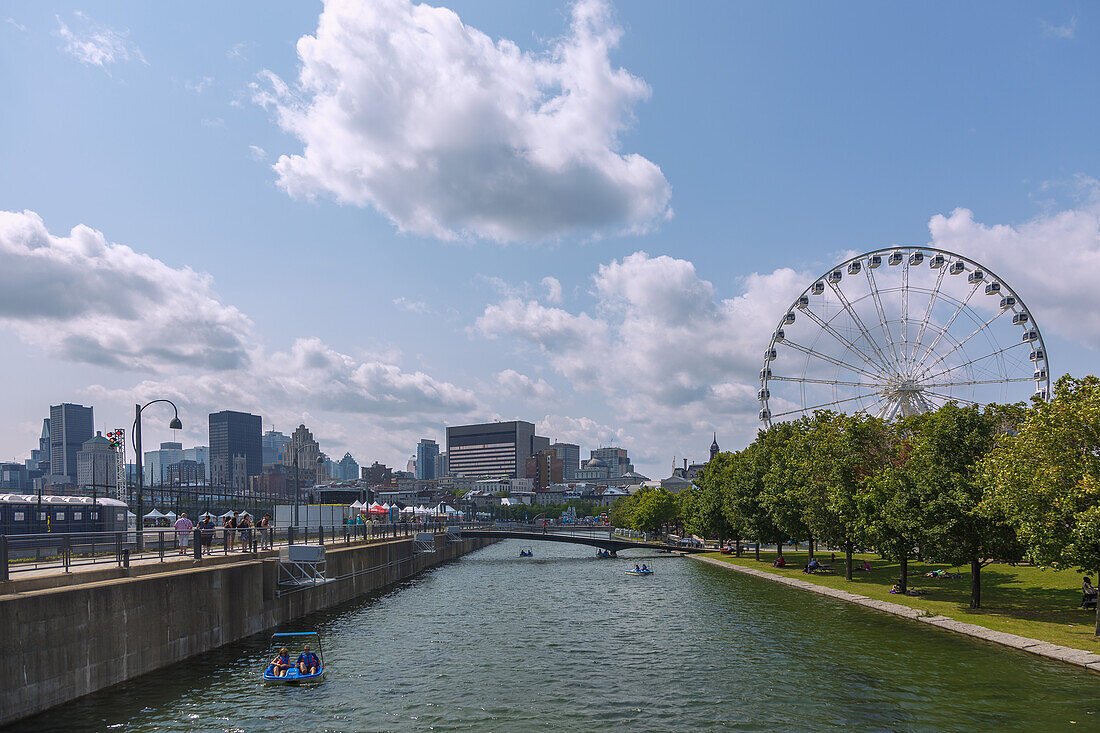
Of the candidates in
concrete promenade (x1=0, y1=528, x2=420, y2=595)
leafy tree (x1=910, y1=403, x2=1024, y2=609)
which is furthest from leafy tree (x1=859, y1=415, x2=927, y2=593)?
concrete promenade (x1=0, y1=528, x2=420, y2=595)

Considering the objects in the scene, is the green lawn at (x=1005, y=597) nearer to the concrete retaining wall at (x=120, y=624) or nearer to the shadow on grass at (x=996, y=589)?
the shadow on grass at (x=996, y=589)

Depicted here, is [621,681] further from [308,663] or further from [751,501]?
[751,501]

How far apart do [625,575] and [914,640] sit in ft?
177

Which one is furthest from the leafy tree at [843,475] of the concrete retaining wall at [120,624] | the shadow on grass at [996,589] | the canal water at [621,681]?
the concrete retaining wall at [120,624]

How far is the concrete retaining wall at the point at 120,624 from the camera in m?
26.2

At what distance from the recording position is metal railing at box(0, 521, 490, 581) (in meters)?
32.4

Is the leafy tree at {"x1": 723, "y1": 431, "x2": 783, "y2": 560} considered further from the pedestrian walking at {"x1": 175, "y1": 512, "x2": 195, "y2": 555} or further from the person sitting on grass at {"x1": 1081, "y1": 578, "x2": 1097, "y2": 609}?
the pedestrian walking at {"x1": 175, "y1": 512, "x2": 195, "y2": 555}

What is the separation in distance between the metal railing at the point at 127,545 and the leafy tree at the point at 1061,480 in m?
43.2

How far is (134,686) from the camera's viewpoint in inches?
1256

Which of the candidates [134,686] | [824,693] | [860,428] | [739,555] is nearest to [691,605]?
[860,428]

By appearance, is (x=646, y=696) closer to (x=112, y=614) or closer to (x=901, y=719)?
(x=901, y=719)

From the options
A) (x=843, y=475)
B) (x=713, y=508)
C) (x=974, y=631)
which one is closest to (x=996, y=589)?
(x=843, y=475)

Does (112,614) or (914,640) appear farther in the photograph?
(914,640)

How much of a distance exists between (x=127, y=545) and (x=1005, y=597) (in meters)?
55.8
